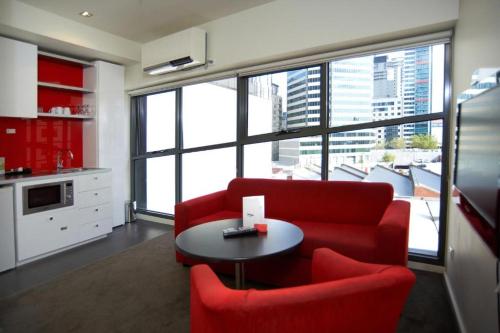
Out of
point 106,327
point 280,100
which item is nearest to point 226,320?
point 106,327

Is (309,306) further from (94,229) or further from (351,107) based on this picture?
(94,229)

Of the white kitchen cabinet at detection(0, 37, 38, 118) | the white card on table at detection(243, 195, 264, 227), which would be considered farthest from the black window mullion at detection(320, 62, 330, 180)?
the white kitchen cabinet at detection(0, 37, 38, 118)

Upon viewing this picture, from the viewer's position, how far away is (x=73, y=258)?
132 inches

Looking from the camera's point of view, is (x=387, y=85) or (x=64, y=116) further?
(x=64, y=116)

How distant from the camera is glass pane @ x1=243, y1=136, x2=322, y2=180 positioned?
3492mm

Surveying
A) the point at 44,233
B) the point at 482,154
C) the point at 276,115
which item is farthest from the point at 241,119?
the point at 482,154

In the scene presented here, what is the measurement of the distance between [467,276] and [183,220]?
2.29 metres

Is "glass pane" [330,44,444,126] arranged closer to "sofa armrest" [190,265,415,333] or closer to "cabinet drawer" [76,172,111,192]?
"sofa armrest" [190,265,415,333]

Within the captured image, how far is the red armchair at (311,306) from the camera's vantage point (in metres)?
0.95

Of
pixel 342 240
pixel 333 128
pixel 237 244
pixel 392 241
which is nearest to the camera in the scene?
pixel 237 244

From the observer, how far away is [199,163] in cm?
451

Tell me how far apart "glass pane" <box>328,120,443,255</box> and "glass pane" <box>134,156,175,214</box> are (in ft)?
8.97

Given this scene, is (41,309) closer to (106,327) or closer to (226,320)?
(106,327)

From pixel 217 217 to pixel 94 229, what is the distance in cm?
192
